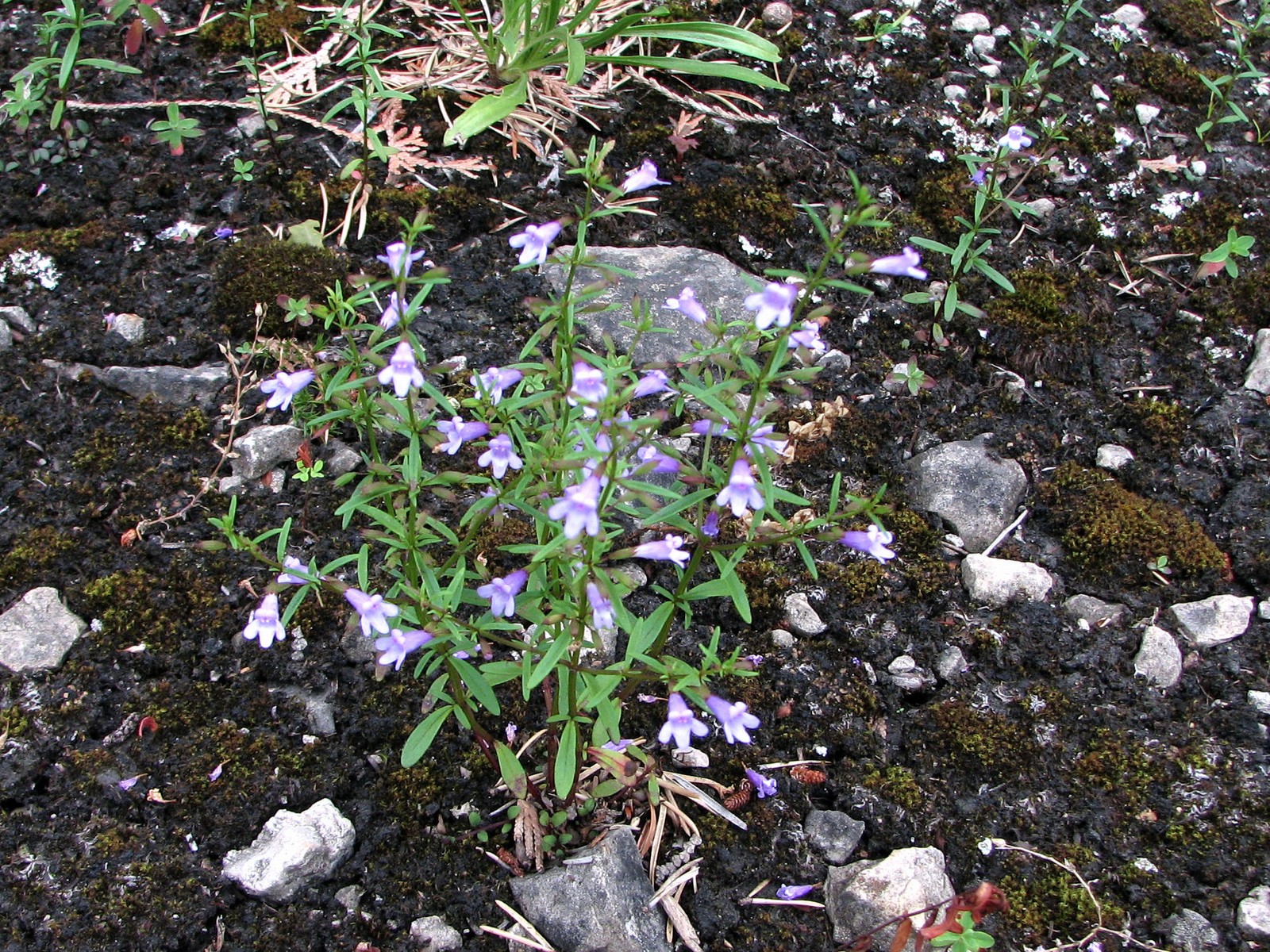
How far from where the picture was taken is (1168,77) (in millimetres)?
4883

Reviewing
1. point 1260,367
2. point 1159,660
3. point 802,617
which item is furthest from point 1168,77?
point 802,617

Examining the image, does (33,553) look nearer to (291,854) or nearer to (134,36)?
(291,854)

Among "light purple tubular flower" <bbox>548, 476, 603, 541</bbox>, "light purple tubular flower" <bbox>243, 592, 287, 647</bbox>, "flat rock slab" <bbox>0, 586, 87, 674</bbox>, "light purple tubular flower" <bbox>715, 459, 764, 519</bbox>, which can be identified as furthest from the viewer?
"flat rock slab" <bbox>0, 586, 87, 674</bbox>

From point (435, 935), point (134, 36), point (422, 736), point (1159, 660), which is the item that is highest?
point (134, 36)

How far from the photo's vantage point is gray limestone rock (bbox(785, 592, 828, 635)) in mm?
3168

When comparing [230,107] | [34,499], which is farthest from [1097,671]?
[230,107]

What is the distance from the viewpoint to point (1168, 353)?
13.1ft

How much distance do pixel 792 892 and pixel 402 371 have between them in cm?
168

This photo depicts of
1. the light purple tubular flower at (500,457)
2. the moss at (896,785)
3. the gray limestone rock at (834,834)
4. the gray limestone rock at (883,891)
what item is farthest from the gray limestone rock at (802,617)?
the light purple tubular flower at (500,457)

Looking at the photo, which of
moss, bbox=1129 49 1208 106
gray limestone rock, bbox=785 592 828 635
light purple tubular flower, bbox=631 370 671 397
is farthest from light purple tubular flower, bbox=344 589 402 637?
moss, bbox=1129 49 1208 106

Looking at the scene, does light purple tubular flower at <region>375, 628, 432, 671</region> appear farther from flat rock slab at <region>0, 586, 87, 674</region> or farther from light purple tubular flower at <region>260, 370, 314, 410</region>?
flat rock slab at <region>0, 586, 87, 674</region>

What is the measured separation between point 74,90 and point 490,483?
10.3ft

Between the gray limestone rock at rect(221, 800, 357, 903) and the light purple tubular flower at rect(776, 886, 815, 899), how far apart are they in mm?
1128

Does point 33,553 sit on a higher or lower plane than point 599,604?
lower
